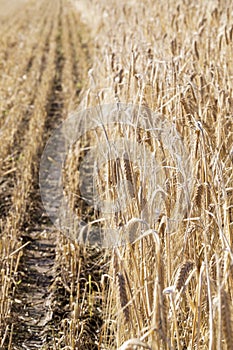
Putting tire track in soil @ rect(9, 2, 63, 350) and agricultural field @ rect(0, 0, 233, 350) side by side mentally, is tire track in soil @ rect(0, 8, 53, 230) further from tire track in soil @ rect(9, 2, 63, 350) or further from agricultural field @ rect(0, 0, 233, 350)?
tire track in soil @ rect(9, 2, 63, 350)

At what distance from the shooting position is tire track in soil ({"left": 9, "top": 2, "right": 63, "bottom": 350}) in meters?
2.71

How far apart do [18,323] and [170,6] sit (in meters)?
3.90

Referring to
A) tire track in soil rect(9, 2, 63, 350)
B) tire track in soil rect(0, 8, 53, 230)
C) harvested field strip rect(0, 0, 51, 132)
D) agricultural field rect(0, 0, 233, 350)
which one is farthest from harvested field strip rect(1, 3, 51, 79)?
tire track in soil rect(9, 2, 63, 350)

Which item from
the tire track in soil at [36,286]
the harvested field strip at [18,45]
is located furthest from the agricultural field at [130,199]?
the harvested field strip at [18,45]

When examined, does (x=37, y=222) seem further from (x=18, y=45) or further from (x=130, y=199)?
(x=18, y=45)

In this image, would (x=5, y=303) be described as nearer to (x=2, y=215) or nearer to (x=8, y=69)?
(x=2, y=215)

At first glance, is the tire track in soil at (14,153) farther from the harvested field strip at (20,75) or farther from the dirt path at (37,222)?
the harvested field strip at (20,75)

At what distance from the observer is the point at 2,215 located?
3939 mm

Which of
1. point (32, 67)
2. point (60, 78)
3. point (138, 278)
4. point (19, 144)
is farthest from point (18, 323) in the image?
point (32, 67)

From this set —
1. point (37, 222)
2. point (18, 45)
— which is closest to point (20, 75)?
point (18, 45)

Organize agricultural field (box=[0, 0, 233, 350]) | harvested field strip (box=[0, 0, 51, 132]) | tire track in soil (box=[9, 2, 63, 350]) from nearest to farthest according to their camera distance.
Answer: agricultural field (box=[0, 0, 233, 350]) < tire track in soil (box=[9, 2, 63, 350]) < harvested field strip (box=[0, 0, 51, 132])

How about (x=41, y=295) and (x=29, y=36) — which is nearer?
(x=41, y=295)

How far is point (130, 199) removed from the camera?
2.13 meters

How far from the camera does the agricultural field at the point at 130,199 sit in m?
1.86
